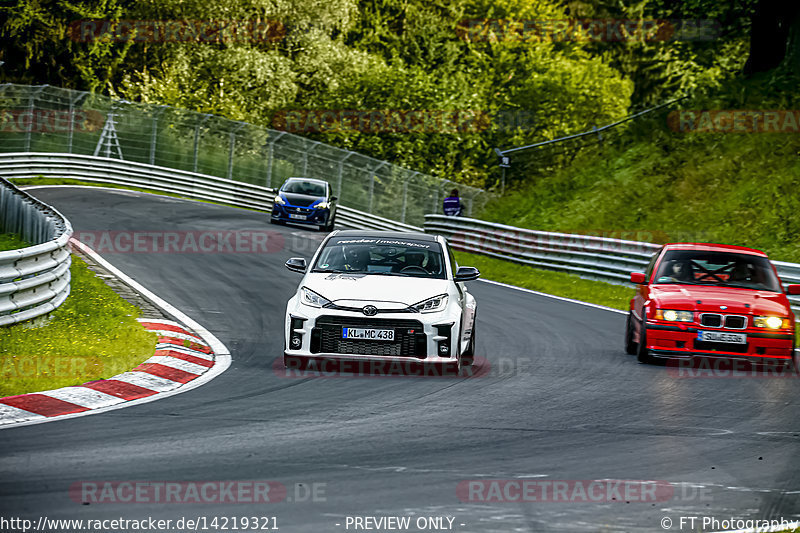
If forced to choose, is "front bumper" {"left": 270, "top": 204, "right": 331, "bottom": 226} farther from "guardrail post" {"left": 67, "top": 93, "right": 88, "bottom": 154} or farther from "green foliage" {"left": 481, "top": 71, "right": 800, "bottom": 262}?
"guardrail post" {"left": 67, "top": 93, "right": 88, "bottom": 154}

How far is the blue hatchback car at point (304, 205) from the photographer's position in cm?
3478

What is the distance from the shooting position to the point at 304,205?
35.0m

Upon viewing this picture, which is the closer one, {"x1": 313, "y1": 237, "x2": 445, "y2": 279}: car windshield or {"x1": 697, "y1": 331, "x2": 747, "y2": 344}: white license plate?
{"x1": 313, "y1": 237, "x2": 445, "y2": 279}: car windshield

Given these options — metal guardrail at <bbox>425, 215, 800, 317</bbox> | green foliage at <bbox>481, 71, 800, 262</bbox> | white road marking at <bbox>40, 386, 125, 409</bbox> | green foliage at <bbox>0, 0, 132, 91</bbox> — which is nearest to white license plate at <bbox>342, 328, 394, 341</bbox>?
white road marking at <bbox>40, 386, 125, 409</bbox>

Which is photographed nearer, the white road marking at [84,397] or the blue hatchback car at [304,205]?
the white road marking at [84,397]

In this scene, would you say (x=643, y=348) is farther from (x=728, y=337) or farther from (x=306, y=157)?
(x=306, y=157)

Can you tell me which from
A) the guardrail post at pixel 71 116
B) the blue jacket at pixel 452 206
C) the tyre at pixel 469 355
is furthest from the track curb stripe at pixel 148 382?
the guardrail post at pixel 71 116

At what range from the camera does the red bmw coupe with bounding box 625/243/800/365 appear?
12922 mm

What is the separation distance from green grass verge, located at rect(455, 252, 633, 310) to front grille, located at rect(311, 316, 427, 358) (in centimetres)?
984

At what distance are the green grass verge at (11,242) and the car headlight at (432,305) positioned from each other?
1017 centimetres

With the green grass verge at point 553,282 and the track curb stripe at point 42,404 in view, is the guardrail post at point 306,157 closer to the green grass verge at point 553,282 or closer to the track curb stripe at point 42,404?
the green grass verge at point 553,282

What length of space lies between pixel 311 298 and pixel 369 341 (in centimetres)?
83

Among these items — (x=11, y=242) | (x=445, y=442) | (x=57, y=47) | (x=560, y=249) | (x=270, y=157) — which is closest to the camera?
(x=445, y=442)

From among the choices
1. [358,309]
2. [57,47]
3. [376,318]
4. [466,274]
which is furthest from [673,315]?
[57,47]
